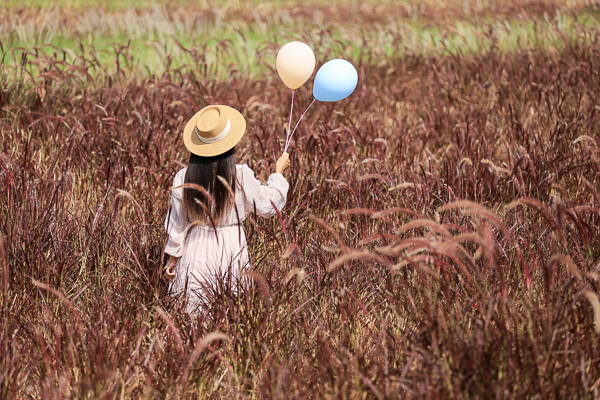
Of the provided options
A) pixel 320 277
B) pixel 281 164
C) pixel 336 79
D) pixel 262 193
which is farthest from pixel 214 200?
pixel 336 79

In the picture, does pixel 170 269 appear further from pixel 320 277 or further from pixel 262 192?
pixel 320 277

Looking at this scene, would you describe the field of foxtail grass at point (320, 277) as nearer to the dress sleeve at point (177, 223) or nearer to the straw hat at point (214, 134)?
the dress sleeve at point (177, 223)

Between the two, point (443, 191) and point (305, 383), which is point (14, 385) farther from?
point (443, 191)

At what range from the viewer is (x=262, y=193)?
249cm

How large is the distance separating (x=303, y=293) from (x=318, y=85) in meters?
1.13

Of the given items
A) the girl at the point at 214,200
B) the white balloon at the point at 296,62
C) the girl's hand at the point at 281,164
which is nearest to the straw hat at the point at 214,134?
the girl at the point at 214,200

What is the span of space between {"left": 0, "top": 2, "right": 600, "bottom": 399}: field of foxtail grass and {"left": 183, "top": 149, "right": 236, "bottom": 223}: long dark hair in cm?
20

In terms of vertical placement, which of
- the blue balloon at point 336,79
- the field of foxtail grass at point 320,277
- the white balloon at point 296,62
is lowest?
the field of foxtail grass at point 320,277

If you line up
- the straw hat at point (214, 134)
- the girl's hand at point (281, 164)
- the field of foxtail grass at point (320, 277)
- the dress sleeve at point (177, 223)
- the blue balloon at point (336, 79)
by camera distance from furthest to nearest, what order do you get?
1. the blue balloon at point (336, 79)
2. the girl's hand at point (281, 164)
3. the dress sleeve at point (177, 223)
4. the straw hat at point (214, 134)
5. the field of foxtail grass at point (320, 277)

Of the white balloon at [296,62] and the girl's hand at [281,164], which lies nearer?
the girl's hand at [281,164]

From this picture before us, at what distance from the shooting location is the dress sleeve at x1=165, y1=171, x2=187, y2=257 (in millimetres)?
2465

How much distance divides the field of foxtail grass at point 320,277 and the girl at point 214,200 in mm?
110

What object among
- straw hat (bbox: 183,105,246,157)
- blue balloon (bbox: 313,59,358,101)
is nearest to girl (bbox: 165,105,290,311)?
straw hat (bbox: 183,105,246,157)

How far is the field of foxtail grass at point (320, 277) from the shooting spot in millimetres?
1740
